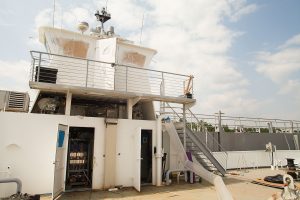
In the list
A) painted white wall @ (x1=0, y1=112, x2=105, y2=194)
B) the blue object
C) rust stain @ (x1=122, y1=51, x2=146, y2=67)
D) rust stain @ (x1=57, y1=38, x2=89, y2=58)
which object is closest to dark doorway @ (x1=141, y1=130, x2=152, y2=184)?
rust stain @ (x1=122, y1=51, x2=146, y2=67)

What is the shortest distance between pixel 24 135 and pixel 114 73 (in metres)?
4.29

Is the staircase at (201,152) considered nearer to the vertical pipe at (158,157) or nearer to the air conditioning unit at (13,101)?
the vertical pipe at (158,157)

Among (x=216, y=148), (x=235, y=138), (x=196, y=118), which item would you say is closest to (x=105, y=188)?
(x=196, y=118)

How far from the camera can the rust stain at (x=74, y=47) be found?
984 centimetres

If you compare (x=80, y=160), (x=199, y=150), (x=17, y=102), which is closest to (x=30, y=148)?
(x=17, y=102)

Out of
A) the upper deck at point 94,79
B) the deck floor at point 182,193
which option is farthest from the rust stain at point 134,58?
the deck floor at point 182,193

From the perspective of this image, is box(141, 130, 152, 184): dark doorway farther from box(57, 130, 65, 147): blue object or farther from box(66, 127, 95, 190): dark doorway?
box(57, 130, 65, 147): blue object

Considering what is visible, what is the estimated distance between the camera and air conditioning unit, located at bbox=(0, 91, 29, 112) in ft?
26.0

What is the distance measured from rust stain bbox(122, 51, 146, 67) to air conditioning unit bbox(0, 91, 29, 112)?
458 cm

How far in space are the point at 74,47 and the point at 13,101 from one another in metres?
3.49

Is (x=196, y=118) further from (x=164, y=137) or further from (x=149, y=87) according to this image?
(x=149, y=87)

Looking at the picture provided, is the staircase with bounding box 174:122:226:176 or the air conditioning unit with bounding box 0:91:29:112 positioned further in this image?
the staircase with bounding box 174:122:226:176

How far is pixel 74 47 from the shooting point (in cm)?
1003

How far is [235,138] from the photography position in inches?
587
